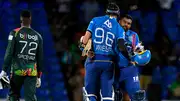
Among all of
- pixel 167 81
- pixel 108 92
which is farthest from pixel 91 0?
pixel 108 92

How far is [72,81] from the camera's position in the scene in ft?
47.9

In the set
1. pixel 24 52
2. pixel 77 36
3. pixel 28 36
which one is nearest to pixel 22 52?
pixel 24 52

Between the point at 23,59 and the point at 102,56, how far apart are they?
1.34 metres

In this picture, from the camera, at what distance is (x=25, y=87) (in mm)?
9352

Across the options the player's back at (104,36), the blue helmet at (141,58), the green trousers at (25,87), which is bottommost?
the green trousers at (25,87)

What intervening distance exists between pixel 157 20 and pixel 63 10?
2.69 meters

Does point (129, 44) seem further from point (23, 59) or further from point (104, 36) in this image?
point (23, 59)

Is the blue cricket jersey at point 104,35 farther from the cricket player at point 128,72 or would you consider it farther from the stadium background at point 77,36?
the stadium background at point 77,36

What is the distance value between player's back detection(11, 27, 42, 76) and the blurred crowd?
188 inches

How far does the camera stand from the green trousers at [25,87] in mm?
9336

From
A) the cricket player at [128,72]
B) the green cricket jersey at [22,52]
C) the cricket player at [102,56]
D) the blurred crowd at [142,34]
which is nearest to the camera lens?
the cricket player at [102,56]

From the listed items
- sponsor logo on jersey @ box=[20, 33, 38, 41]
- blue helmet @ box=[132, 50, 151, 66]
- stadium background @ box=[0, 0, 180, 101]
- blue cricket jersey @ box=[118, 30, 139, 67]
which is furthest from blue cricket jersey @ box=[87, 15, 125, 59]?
stadium background @ box=[0, 0, 180, 101]

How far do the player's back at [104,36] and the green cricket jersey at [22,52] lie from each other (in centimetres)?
105

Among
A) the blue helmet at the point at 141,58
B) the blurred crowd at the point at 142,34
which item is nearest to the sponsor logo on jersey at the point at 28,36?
the blue helmet at the point at 141,58
